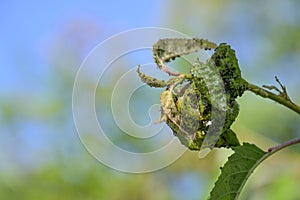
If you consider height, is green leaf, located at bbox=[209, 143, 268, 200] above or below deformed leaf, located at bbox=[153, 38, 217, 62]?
below

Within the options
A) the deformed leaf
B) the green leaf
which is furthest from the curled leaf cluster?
the green leaf

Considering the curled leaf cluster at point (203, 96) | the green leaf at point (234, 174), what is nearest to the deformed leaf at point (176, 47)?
the curled leaf cluster at point (203, 96)

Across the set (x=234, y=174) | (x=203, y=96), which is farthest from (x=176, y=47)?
(x=234, y=174)

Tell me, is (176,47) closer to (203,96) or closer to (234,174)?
(203,96)

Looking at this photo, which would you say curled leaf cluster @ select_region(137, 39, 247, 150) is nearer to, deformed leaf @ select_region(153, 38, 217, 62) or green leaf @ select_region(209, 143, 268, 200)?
deformed leaf @ select_region(153, 38, 217, 62)

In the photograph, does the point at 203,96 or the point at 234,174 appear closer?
the point at 203,96

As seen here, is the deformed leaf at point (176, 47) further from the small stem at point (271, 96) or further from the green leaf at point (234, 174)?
the green leaf at point (234, 174)

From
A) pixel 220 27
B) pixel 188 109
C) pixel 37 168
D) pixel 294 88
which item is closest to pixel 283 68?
pixel 294 88

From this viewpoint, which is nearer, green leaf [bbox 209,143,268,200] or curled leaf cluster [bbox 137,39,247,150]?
curled leaf cluster [bbox 137,39,247,150]

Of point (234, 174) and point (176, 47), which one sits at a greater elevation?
point (176, 47)
